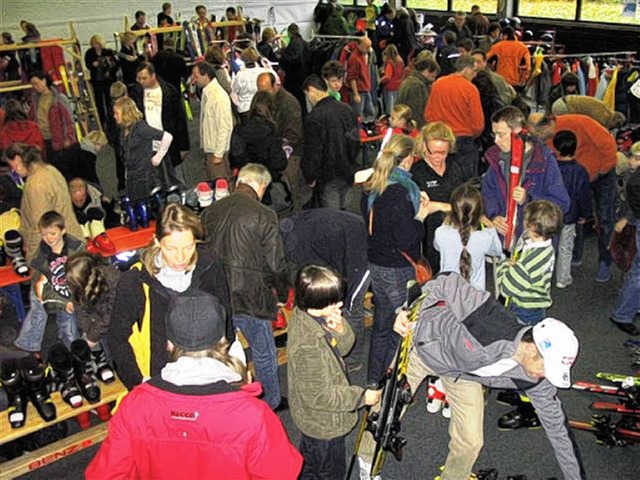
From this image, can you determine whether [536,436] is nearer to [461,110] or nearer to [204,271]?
[204,271]

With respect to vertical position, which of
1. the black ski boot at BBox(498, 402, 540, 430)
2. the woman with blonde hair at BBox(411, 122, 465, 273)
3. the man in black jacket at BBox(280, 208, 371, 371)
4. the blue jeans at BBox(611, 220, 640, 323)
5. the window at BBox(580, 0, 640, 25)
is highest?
the window at BBox(580, 0, 640, 25)

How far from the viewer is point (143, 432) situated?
2096 mm

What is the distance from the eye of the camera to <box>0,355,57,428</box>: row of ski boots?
3.56 metres

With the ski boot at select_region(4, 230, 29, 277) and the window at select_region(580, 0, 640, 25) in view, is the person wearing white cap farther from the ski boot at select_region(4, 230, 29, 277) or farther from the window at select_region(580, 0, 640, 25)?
the window at select_region(580, 0, 640, 25)

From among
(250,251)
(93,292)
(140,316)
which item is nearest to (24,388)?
(93,292)

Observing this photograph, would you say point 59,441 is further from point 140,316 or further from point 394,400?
point 394,400

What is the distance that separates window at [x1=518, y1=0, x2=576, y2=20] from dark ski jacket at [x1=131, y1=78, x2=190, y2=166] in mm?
8624

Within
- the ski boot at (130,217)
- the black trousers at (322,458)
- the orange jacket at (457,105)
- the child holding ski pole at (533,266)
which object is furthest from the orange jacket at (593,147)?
the black trousers at (322,458)

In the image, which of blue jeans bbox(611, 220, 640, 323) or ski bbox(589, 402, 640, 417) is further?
blue jeans bbox(611, 220, 640, 323)

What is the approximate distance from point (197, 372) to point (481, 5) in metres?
13.3

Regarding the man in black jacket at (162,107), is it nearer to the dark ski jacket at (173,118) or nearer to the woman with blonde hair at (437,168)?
the dark ski jacket at (173,118)

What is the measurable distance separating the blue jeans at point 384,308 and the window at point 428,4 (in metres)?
12.1

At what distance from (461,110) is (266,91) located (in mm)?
1778

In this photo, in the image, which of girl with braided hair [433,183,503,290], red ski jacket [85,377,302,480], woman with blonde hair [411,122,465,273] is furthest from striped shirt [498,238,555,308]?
red ski jacket [85,377,302,480]
